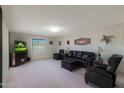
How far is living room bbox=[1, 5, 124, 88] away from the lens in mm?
2133

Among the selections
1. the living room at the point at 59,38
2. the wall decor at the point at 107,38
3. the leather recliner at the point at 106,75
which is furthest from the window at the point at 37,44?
the leather recliner at the point at 106,75

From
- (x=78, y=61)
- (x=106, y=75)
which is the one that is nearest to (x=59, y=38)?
(x=78, y=61)

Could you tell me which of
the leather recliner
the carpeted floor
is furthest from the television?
the leather recliner

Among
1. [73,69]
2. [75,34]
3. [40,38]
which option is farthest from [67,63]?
[40,38]

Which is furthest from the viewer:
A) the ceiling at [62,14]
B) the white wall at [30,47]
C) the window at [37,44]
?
the window at [37,44]

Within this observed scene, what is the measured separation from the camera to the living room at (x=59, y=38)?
2.13 metres

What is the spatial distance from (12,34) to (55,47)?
3770 millimetres

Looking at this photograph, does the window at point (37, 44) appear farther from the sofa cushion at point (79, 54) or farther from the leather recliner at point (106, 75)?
the leather recliner at point (106, 75)

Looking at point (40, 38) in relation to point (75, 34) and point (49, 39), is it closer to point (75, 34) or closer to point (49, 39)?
point (49, 39)

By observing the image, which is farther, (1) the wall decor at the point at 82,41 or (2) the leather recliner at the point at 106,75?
(1) the wall decor at the point at 82,41

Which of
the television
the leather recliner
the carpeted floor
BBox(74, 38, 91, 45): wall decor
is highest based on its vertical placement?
BBox(74, 38, 91, 45): wall decor

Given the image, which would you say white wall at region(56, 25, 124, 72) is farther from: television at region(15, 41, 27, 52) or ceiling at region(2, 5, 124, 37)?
television at region(15, 41, 27, 52)

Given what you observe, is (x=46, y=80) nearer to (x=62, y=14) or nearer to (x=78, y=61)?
(x=78, y=61)

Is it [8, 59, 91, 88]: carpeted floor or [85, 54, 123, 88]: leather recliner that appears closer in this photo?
[85, 54, 123, 88]: leather recliner
